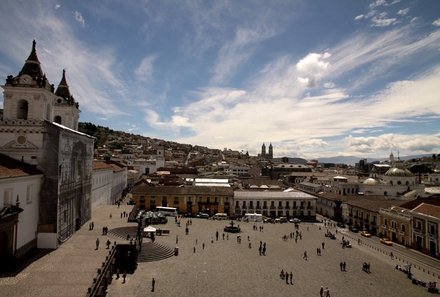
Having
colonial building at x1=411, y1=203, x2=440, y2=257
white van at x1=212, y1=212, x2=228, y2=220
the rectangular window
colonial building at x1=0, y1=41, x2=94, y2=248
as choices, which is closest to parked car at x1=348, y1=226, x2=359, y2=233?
colonial building at x1=411, y1=203, x2=440, y2=257

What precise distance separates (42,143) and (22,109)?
362cm

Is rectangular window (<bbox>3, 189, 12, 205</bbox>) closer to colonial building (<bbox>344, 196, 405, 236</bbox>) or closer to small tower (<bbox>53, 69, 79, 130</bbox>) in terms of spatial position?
small tower (<bbox>53, 69, 79, 130</bbox>)

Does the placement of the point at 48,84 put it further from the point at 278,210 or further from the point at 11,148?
the point at 278,210

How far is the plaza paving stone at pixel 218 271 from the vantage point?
1928cm

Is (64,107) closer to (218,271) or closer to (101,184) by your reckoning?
(101,184)

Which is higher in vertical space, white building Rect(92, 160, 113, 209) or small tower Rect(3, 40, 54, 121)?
small tower Rect(3, 40, 54, 121)

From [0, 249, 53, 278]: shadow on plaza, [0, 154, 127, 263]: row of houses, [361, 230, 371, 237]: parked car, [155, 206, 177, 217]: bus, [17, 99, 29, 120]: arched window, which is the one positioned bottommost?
[361, 230, 371, 237]: parked car

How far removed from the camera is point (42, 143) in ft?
81.9

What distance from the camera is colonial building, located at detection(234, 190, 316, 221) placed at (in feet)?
191

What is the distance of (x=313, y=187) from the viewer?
80.1 meters

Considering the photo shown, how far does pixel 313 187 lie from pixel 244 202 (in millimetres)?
27750

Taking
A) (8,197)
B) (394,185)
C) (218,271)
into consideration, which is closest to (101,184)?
(218,271)

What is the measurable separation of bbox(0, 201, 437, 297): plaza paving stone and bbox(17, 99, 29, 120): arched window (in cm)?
999

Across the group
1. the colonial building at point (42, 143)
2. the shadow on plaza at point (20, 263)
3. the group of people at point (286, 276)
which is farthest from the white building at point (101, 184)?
the group of people at point (286, 276)
